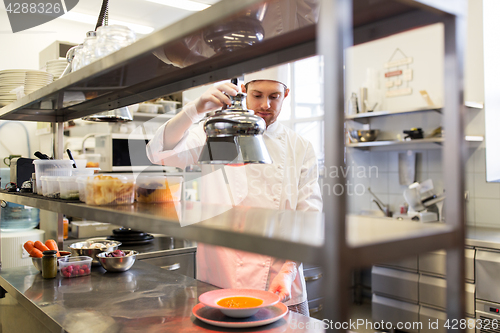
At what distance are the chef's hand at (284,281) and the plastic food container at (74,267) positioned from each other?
102cm

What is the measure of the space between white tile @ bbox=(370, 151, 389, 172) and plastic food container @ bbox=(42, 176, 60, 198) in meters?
3.67

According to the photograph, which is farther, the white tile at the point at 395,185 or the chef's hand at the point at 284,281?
the white tile at the point at 395,185

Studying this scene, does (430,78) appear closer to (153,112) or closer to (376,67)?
(376,67)

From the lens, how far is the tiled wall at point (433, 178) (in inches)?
140

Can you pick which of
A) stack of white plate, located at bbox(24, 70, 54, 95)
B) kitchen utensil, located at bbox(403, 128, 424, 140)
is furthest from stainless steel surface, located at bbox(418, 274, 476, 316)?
stack of white plate, located at bbox(24, 70, 54, 95)

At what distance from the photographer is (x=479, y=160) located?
3.59m

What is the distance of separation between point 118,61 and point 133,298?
3.58 feet

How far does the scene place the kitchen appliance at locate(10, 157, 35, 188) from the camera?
2.18m

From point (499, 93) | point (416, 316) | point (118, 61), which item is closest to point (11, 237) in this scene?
point (118, 61)

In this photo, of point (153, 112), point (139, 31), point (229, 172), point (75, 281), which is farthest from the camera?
point (139, 31)

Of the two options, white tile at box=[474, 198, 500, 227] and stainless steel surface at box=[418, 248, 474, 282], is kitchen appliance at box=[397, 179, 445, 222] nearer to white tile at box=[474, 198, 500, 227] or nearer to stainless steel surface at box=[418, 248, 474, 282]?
white tile at box=[474, 198, 500, 227]

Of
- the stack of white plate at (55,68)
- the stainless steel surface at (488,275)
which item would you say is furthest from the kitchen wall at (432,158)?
the stack of white plate at (55,68)

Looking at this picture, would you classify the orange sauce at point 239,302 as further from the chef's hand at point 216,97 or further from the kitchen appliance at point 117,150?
the kitchen appliance at point 117,150

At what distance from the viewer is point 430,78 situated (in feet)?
13.5
